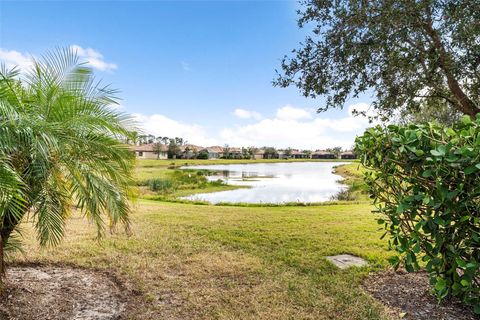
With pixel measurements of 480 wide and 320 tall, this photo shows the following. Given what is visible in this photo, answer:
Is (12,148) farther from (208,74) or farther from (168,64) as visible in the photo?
(208,74)

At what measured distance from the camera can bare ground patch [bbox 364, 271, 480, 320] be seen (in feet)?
9.79

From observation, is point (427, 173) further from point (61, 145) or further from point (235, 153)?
point (235, 153)

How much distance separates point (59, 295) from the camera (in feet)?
11.3

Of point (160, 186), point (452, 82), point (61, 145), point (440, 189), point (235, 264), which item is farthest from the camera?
point (160, 186)

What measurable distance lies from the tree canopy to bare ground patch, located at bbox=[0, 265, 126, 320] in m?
4.55

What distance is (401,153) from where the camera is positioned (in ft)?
8.54

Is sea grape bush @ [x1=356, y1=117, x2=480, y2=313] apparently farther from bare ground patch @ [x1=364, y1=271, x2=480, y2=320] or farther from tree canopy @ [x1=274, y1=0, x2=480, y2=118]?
tree canopy @ [x1=274, y1=0, x2=480, y2=118]

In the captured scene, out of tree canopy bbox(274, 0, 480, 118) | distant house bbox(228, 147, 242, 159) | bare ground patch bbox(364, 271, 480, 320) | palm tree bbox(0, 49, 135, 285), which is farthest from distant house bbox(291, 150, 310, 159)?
palm tree bbox(0, 49, 135, 285)

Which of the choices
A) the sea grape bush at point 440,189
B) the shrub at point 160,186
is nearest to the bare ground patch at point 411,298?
the sea grape bush at point 440,189

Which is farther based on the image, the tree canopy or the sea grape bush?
the tree canopy

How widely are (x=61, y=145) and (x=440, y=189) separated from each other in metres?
3.24

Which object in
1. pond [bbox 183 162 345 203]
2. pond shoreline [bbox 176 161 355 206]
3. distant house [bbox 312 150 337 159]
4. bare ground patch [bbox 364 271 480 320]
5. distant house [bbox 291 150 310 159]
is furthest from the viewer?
distant house [bbox 291 150 310 159]

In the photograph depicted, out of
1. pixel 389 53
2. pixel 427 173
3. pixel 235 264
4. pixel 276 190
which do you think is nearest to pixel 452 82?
pixel 389 53

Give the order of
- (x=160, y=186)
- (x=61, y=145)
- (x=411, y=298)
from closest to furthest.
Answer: (x=61, y=145) < (x=411, y=298) < (x=160, y=186)
